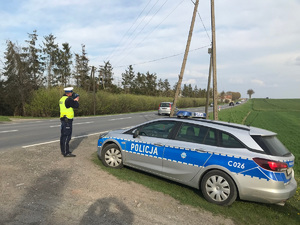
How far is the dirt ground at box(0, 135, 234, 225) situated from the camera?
3.22 meters

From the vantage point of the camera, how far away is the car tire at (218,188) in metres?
3.82

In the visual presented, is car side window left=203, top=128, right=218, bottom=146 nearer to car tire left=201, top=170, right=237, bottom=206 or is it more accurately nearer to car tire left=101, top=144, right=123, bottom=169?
car tire left=201, top=170, right=237, bottom=206

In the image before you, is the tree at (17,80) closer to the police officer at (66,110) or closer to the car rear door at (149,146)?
the police officer at (66,110)

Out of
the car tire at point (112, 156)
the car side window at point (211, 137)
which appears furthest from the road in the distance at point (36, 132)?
the car side window at point (211, 137)

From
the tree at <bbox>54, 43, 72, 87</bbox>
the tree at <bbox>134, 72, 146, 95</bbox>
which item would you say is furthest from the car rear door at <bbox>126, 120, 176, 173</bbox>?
the tree at <bbox>134, 72, 146, 95</bbox>

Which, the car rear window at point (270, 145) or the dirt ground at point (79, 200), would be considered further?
the car rear window at point (270, 145)

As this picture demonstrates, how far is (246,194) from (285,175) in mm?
670

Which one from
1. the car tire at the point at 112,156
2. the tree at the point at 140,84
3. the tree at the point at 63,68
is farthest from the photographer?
the tree at the point at 140,84

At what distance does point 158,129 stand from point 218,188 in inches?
66.3

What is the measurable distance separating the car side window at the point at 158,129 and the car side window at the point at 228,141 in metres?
1.08

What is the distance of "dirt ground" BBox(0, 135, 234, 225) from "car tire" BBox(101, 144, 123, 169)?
0.32 m

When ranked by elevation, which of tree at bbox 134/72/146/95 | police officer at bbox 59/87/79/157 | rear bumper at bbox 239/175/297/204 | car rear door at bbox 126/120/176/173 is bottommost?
rear bumper at bbox 239/175/297/204

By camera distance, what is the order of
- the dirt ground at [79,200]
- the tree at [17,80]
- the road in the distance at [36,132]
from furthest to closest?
the tree at [17,80]
the road in the distance at [36,132]
the dirt ground at [79,200]

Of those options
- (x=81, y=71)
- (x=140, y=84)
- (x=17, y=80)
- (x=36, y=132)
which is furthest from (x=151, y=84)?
(x=36, y=132)
